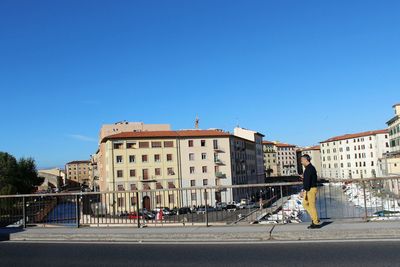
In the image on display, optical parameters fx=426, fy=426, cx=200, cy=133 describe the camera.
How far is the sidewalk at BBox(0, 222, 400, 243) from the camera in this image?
884cm

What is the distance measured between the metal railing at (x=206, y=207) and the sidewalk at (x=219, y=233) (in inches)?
33.7

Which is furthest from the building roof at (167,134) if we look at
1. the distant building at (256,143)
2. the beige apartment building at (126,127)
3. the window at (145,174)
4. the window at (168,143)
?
the distant building at (256,143)

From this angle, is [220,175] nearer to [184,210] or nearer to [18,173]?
[18,173]

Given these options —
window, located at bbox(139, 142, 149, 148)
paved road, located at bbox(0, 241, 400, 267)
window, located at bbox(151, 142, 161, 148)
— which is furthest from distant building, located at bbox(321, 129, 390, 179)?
paved road, located at bbox(0, 241, 400, 267)

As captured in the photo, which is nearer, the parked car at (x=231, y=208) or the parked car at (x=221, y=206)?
the parked car at (x=231, y=208)

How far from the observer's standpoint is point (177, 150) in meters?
82.9

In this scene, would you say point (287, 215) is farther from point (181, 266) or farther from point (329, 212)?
point (181, 266)

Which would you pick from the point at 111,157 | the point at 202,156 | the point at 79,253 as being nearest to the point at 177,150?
the point at 202,156

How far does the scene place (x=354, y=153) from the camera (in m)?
141

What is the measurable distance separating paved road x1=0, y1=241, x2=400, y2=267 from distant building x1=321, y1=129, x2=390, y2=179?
125m

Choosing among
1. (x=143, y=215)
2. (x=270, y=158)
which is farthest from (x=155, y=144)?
(x=270, y=158)

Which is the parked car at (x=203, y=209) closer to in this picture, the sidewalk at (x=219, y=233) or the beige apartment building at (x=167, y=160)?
the sidewalk at (x=219, y=233)

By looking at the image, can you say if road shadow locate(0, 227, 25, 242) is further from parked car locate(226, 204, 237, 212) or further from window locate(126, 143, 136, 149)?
window locate(126, 143, 136, 149)

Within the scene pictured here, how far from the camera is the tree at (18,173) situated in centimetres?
7169
